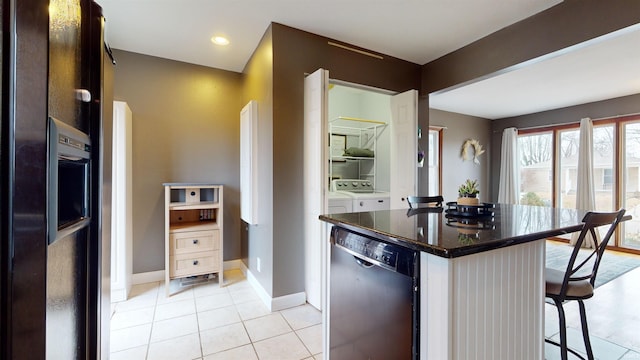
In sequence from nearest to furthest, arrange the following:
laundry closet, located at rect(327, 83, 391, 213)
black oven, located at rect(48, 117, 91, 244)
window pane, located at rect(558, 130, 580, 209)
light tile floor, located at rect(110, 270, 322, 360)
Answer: black oven, located at rect(48, 117, 91, 244) → light tile floor, located at rect(110, 270, 322, 360) → laundry closet, located at rect(327, 83, 391, 213) → window pane, located at rect(558, 130, 580, 209)

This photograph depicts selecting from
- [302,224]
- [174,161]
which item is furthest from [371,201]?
[174,161]

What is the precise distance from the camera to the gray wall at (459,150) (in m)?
5.59

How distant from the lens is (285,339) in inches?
79.7

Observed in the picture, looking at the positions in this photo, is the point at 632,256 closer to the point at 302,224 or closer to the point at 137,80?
the point at 302,224

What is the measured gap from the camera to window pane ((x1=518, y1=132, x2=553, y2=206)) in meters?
5.50

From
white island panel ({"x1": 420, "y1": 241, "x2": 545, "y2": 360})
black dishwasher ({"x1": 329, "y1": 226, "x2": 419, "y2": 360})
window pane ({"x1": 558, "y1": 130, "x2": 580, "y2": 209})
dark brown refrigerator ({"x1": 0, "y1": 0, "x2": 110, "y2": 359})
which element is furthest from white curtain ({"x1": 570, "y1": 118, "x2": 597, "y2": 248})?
dark brown refrigerator ({"x1": 0, "y1": 0, "x2": 110, "y2": 359})

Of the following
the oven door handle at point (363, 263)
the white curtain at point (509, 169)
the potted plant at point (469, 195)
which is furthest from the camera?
the white curtain at point (509, 169)

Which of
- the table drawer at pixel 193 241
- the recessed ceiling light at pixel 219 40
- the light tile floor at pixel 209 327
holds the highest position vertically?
the recessed ceiling light at pixel 219 40

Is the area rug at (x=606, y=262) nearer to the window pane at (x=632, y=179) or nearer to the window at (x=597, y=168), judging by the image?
the window pane at (x=632, y=179)

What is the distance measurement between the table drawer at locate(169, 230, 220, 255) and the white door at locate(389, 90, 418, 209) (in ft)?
6.64

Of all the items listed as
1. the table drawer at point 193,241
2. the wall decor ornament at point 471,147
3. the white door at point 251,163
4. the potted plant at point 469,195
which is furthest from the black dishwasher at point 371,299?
the wall decor ornament at point 471,147

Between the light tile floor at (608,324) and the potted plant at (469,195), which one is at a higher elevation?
the potted plant at (469,195)

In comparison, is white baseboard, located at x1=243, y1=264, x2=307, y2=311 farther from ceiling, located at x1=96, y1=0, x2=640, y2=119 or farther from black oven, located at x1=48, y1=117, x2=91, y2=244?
ceiling, located at x1=96, y1=0, x2=640, y2=119

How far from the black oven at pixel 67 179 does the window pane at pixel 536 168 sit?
6967mm
